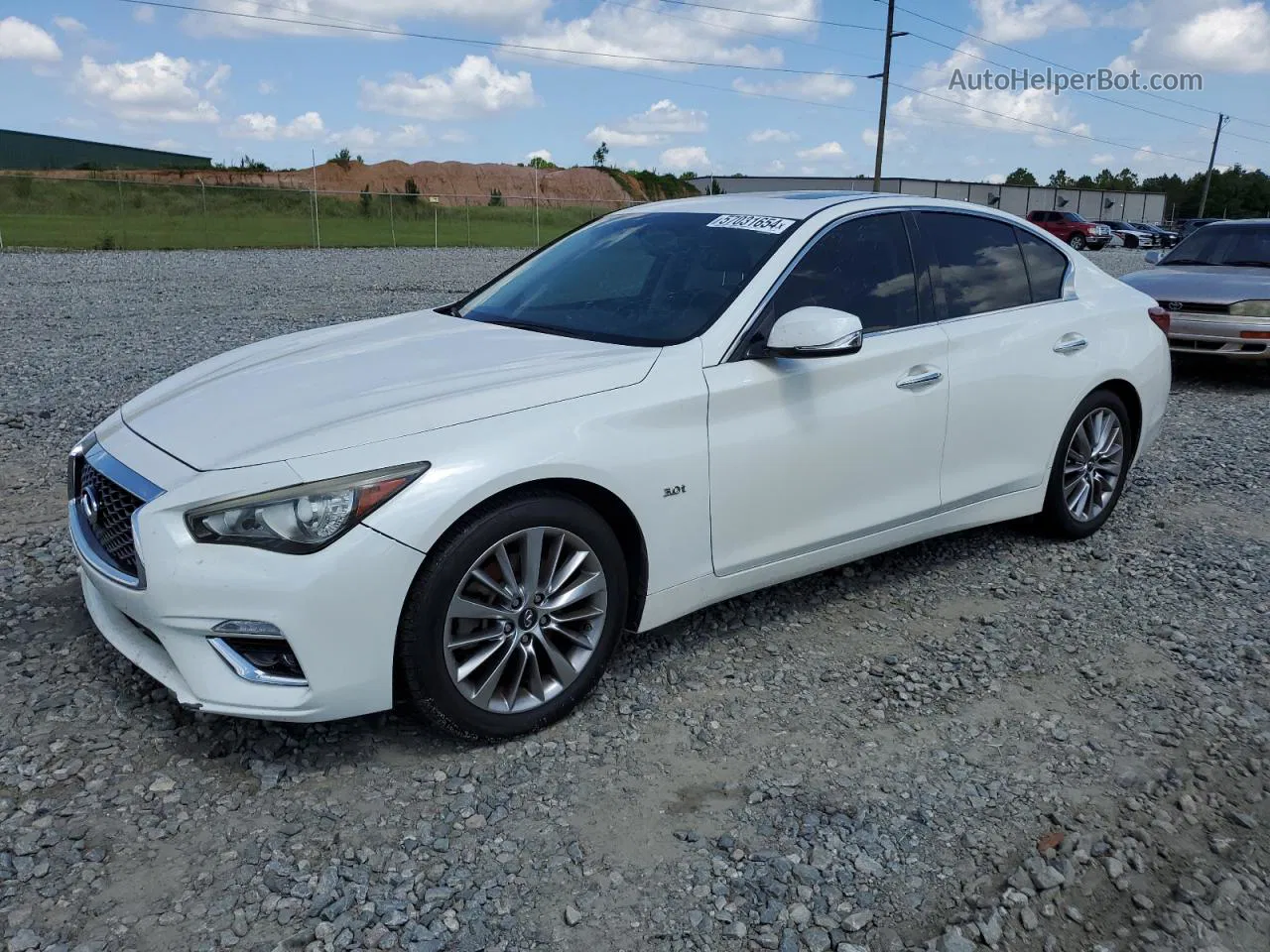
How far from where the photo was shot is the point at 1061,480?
194 inches

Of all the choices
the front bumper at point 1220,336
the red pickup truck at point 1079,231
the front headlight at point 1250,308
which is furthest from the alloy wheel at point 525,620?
the red pickup truck at point 1079,231

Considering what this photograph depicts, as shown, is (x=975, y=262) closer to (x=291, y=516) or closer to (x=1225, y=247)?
(x=291, y=516)

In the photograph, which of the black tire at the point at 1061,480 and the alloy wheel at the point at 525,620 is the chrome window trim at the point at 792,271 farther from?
the black tire at the point at 1061,480

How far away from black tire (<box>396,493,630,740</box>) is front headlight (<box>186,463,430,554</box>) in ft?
0.87

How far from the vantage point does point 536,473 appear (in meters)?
3.02

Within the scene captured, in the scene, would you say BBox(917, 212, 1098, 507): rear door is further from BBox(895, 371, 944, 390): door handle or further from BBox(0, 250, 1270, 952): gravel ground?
BBox(0, 250, 1270, 952): gravel ground

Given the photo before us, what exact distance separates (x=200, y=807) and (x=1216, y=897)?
265 centimetres

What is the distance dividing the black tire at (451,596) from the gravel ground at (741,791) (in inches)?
4.5

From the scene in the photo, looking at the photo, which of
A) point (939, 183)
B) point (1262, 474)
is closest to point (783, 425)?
point (1262, 474)

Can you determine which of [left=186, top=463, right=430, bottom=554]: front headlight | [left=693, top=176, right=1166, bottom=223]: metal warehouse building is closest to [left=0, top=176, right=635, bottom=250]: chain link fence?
[left=186, top=463, right=430, bottom=554]: front headlight

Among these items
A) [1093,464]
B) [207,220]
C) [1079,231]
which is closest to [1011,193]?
[1079,231]

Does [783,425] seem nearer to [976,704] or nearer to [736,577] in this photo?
[736,577]

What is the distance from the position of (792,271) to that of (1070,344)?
1.71 meters

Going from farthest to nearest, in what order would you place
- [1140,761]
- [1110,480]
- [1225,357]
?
[1225,357], [1110,480], [1140,761]
